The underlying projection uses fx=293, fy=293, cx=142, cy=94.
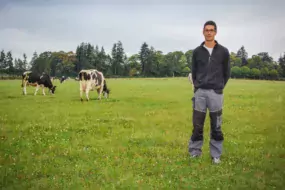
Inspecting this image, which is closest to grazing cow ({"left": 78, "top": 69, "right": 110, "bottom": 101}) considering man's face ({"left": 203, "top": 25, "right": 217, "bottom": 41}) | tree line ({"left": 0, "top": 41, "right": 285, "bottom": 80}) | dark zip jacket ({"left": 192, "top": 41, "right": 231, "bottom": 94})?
dark zip jacket ({"left": 192, "top": 41, "right": 231, "bottom": 94})

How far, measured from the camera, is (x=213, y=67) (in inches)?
317

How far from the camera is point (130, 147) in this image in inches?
381

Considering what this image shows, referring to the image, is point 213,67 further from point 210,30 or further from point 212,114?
point 212,114

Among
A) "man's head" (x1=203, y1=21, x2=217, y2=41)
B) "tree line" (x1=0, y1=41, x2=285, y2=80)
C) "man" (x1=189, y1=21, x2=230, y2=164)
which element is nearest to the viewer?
"man's head" (x1=203, y1=21, x2=217, y2=41)

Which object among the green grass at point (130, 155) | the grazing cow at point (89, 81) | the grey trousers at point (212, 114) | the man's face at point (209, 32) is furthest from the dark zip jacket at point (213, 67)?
the grazing cow at point (89, 81)

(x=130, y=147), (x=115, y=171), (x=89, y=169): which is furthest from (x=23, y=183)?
(x=130, y=147)

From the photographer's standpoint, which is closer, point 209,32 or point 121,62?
point 209,32

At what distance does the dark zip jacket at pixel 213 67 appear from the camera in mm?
8039

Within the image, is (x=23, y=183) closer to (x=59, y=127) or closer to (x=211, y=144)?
(x=211, y=144)

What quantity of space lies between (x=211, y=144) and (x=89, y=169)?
11.3ft

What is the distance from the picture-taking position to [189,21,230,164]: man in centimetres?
803

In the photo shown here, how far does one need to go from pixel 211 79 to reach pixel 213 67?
33 centimetres

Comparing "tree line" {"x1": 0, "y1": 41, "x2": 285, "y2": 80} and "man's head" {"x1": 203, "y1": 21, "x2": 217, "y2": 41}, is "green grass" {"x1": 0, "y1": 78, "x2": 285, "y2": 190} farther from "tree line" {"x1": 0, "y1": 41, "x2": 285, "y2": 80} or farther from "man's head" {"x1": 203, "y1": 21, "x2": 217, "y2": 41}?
"tree line" {"x1": 0, "y1": 41, "x2": 285, "y2": 80}

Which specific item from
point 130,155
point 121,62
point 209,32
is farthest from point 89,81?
point 121,62
